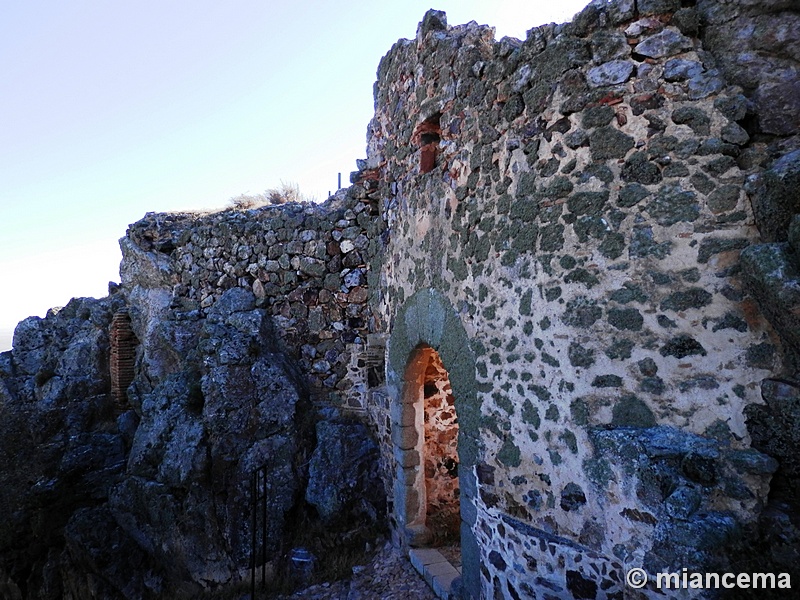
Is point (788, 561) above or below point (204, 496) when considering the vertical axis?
above

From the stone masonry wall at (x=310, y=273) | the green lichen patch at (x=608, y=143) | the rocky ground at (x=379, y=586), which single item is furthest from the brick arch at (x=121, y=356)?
the green lichen patch at (x=608, y=143)

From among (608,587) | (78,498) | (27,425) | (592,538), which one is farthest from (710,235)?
(27,425)

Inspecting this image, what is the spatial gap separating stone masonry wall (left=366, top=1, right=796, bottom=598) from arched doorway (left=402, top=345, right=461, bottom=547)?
4.35ft

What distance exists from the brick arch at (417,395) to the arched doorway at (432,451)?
0.01 meters

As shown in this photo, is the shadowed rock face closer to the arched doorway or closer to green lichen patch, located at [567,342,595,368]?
the arched doorway

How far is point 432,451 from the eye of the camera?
18.9 ft

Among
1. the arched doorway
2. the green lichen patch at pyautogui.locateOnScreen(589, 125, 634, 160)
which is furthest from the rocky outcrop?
the green lichen patch at pyautogui.locateOnScreen(589, 125, 634, 160)

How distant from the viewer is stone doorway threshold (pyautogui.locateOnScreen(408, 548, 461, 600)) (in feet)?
14.3

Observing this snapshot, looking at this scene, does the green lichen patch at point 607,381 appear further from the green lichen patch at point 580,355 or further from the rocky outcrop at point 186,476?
the rocky outcrop at point 186,476

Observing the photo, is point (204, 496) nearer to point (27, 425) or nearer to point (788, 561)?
point (27, 425)

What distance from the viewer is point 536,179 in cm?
335

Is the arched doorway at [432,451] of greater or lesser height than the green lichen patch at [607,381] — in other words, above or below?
below

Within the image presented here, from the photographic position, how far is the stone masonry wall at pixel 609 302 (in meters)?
2.59

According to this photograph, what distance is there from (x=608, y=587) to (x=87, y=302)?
30.8 ft
